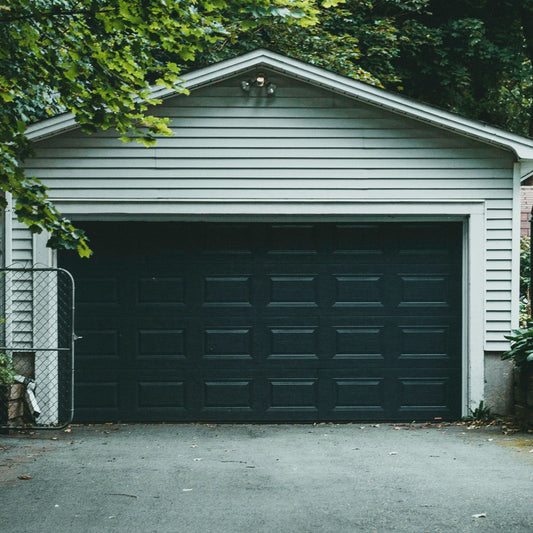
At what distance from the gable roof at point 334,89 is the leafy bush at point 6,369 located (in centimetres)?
259

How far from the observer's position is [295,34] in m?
16.1

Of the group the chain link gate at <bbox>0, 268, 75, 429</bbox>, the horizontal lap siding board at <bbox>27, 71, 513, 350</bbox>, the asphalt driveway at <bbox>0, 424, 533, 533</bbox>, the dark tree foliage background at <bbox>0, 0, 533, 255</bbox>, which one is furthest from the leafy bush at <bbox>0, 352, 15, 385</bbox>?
the horizontal lap siding board at <bbox>27, 71, 513, 350</bbox>

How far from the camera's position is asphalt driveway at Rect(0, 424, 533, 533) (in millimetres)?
5398

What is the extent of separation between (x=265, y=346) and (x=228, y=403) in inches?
32.7

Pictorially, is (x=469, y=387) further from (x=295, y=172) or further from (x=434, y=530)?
(x=434, y=530)

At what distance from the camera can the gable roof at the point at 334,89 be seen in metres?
9.11

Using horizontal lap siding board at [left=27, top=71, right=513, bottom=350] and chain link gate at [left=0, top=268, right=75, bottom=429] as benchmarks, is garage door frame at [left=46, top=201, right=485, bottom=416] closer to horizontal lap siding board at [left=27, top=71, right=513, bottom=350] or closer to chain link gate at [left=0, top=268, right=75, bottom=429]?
horizontal lap siding board at [left=27, top=71, right=513, bottom=350]

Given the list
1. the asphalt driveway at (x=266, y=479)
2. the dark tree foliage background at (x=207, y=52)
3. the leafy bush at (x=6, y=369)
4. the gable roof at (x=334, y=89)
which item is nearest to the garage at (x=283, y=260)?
the gable roof at (x=334, y=89)

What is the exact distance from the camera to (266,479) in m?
6.64

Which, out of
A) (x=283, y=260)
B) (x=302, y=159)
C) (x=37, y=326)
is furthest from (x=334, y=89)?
(x=37, y=326)

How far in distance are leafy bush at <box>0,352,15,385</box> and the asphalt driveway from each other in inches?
28.2

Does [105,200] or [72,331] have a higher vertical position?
[105,200]

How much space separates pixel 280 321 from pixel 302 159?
1983 mm

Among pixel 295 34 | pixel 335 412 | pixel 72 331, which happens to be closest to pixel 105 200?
pixel 72 331
